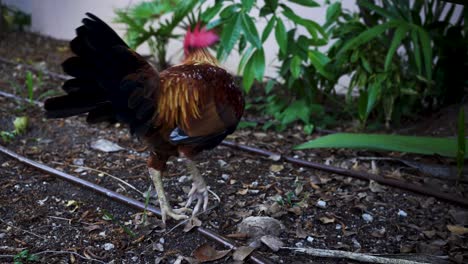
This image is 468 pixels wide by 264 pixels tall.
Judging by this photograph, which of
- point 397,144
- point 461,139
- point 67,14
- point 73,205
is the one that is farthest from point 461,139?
point 67,14

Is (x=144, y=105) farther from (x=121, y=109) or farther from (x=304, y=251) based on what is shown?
(x=304, y=251)

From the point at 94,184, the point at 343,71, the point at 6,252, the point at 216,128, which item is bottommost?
the point at 6,252

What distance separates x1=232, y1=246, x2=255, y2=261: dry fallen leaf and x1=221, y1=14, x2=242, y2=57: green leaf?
4.98ft

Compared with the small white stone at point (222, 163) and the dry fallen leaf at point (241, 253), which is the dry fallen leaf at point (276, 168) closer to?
the small white stone at point (222, 163)

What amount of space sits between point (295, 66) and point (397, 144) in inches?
41.1

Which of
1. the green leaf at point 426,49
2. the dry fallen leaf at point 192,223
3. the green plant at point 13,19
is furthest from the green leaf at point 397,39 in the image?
the green plant at point 13,19

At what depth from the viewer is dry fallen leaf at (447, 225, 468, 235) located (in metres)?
2.57

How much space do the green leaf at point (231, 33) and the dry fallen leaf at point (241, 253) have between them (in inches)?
59.7

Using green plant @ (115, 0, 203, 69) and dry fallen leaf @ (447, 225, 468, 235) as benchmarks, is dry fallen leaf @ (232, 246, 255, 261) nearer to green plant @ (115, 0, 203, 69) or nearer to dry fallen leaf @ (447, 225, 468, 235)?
dry fallen leaf @ (447, 225, 468, 235)

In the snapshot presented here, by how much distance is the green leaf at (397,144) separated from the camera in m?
2.96

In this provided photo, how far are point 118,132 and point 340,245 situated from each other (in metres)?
2.21

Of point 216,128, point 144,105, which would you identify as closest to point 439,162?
point 216,128

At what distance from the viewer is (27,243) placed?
2430 millimetres

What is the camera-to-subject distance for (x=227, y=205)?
9.35 feet
